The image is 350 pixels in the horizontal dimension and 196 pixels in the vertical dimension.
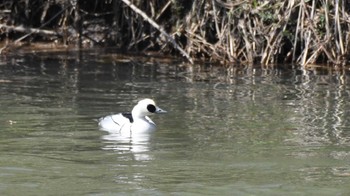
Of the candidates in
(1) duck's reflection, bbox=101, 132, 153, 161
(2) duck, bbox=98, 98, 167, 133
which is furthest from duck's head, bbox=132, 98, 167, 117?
(1) duck's reflection, bbox=101, 132, 153, 161

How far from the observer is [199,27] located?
1956cm

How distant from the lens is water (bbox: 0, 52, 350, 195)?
8898 mm

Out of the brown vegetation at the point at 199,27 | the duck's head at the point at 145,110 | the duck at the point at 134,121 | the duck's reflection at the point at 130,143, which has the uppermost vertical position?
the brown vegetation at the point at 199,27

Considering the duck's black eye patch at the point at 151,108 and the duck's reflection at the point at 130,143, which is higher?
the duck's black eye patch at the point at 151,108

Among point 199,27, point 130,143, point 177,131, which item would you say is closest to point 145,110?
point 177,131

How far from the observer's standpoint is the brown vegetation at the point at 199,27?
61.0ft

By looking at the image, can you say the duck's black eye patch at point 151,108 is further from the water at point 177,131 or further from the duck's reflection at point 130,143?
the duck's reflection at point 130,143

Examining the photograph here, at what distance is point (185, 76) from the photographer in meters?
17.2

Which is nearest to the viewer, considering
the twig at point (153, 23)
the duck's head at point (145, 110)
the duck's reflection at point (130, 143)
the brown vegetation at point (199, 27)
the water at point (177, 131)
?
the water at point (177, 131)

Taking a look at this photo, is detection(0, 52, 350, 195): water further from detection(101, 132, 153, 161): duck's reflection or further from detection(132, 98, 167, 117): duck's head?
detection(132, 98, 167, 117): duck's head

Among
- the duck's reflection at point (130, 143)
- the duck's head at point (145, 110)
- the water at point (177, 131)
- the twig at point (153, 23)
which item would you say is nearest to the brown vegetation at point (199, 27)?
the twig at point (153, 23)

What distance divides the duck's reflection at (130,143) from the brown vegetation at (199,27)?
7169mm

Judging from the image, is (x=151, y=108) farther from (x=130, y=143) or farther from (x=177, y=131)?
(x=130, y=143)

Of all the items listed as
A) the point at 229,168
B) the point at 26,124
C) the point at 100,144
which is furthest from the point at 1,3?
the point at 229,168
